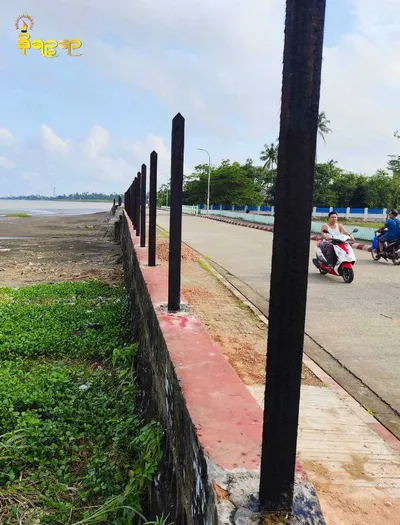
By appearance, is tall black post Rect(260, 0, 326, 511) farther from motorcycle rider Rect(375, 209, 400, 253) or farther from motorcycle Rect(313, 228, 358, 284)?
motorcycle rider Rect(375, 209, 400, 253)

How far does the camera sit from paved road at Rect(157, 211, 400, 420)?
4.09m

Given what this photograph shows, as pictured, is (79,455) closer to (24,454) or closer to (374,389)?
(24,454)

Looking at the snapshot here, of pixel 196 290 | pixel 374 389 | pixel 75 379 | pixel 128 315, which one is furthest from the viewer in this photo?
pixel 196 290

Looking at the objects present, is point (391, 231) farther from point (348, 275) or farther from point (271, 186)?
point (271, 186)

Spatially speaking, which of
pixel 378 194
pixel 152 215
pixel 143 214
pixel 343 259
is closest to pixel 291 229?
pixel 152 215

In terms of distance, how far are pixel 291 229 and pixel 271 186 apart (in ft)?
190

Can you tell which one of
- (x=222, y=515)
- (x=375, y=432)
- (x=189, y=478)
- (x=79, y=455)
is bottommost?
(x=79, y=455)

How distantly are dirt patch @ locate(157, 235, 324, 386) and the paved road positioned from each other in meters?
0.56

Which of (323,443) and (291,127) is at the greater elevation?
(291,127)

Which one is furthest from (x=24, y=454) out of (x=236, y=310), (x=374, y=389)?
(x=236, y=310)

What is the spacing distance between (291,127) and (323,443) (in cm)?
215

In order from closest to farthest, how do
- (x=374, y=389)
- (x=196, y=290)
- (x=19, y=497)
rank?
(x=19, y=497)
(x=374, y=389)
(x=196, y=290)

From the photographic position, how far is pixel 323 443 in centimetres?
276

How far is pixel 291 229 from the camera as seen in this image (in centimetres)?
119
